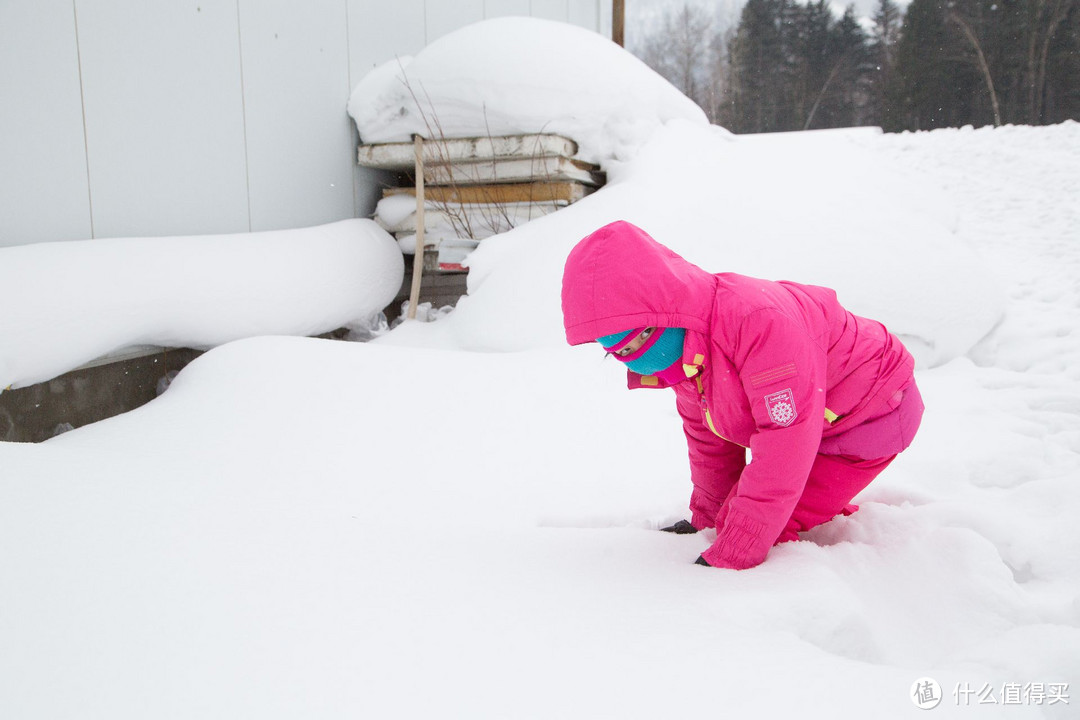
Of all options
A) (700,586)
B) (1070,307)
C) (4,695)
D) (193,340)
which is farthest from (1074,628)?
(1070,307)

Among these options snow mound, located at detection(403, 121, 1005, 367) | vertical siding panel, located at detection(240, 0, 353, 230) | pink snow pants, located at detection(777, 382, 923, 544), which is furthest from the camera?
vertical siding panel, located at detection(240, 0, 353, 230)

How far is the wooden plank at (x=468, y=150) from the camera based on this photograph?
404 centimetres

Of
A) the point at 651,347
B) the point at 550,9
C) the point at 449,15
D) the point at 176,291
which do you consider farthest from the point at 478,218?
the point at 550,9

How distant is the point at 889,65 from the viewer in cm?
1145

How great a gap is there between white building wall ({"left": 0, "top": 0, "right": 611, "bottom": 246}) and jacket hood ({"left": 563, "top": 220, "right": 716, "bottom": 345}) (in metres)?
2.08

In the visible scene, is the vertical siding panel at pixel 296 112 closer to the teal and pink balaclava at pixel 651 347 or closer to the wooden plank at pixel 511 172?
the wooden plank at pixel 511 172

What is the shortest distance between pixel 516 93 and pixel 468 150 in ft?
1.39

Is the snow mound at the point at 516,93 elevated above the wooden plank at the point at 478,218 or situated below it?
above

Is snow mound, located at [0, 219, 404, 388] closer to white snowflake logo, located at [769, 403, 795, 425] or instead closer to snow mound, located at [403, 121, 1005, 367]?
snow mound, located at [403, 121, 1005, 367]

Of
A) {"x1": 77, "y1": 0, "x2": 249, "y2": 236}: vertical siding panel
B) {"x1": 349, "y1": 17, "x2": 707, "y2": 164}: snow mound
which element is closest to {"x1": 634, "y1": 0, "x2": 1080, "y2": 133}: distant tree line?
{"x1": 349, "y1": 17, "x2": 707, "y2": 164}: snow mound

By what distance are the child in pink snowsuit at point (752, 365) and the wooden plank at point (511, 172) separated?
8.74 feet

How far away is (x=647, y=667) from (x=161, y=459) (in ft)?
4.59

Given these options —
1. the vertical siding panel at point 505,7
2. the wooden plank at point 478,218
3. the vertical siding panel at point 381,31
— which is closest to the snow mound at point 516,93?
the vertical siding panel at point 381,31

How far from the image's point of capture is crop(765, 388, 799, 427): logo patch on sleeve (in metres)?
1.37
